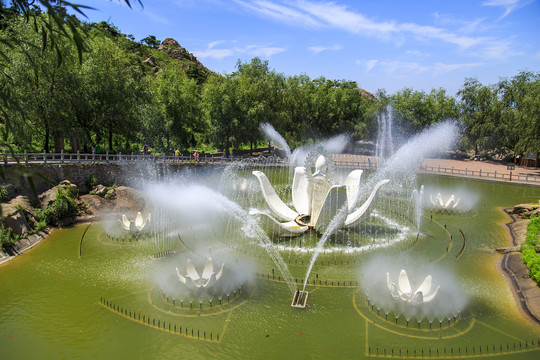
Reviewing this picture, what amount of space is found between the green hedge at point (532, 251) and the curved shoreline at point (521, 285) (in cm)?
33

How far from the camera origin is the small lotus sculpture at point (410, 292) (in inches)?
435

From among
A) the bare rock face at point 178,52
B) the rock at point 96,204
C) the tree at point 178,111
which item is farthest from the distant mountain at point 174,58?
the rock at point 96,204

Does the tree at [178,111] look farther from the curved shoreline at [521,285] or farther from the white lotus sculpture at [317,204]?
the curved shoreline at [521,285]

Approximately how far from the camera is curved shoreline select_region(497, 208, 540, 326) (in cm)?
1140

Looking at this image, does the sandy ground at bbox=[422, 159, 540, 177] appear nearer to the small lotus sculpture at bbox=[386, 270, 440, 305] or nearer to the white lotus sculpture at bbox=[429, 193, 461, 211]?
the white lotus sculpture at bbox=[429, 193, 461, 211]

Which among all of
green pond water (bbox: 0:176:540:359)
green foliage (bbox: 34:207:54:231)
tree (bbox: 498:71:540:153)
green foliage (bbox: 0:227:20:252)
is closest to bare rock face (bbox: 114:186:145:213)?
green foliage (bbox: 34:207:54:231)

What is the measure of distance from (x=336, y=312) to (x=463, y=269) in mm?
6515

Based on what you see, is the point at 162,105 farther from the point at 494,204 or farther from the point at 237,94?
the point at 494,204

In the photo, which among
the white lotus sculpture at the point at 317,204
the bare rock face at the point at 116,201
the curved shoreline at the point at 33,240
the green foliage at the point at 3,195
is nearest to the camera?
the curved shoreline at the point at 33,240

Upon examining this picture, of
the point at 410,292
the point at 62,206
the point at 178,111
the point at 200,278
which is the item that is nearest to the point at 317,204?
the point at 410,292

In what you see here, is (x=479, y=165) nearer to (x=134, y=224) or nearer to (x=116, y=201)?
(x=116, y=201)

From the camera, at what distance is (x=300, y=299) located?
473 inches

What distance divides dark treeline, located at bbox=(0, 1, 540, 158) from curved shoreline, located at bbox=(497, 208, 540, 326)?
66.8ft

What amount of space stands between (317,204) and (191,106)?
24.2 metres
